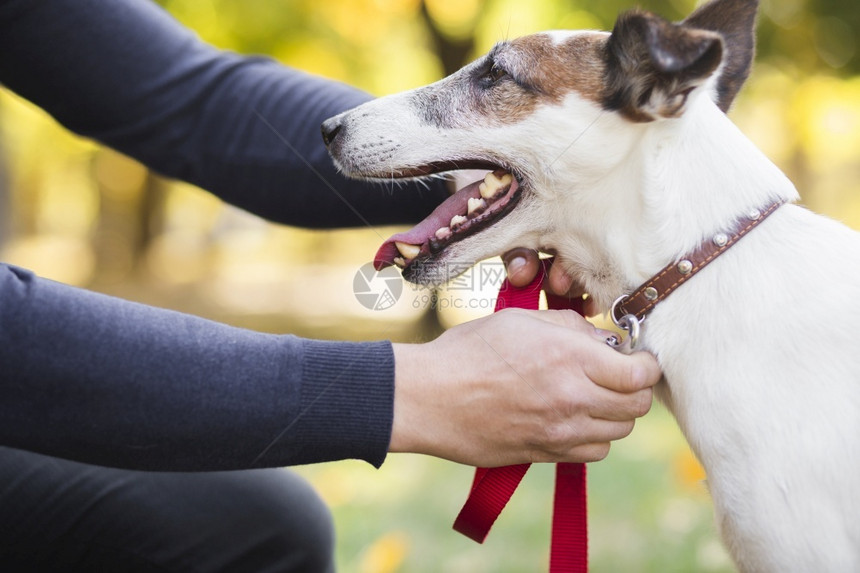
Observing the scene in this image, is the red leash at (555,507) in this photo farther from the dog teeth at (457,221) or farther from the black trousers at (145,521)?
the black trousers at (145,521)

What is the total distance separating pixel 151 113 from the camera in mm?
2238

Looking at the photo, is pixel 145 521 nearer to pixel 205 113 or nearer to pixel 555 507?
pixel 555 507

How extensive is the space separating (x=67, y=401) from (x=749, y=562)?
4.11 ft

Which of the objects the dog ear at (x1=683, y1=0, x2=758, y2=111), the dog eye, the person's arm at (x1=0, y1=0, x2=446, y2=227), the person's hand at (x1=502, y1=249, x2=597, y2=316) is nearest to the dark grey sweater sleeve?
the person's hand at (x1=502, y1=249, x2=597, y2=316)

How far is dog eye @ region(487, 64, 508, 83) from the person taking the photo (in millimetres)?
1912

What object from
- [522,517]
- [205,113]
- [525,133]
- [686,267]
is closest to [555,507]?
[686,267]

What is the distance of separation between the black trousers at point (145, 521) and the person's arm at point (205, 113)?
2.59 feet

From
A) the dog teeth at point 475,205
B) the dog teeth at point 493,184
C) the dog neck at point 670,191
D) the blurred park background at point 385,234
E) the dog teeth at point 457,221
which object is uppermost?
the dog neck at point 670,191

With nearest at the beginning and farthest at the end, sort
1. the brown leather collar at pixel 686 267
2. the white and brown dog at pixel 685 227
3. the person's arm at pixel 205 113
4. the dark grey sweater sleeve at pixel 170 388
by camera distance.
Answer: the dark grey sweater sleeve at pixel 170 388 → the white and brown dog at pixel 685 227 → the brown leather collar at pixel 686 267 → the person's arm at pixel 205 113

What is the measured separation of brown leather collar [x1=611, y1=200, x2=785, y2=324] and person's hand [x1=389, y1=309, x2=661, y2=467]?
0.16 metres

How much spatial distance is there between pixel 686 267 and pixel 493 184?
0.50 m

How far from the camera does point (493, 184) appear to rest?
6.15 feet

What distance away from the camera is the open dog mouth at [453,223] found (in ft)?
5.98

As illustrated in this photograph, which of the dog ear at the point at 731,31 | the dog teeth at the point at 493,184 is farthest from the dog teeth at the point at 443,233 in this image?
the dog ear at the point at 731,31
